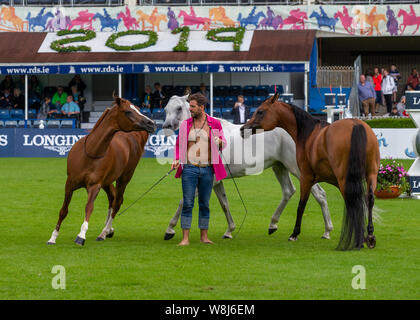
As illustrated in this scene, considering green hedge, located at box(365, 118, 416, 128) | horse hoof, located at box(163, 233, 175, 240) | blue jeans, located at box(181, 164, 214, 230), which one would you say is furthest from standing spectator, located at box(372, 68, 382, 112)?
blue jeans, located at box(181, 164, 214, 230)

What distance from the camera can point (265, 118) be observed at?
1242 centimetres

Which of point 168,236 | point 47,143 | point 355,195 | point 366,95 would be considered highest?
point 355,195

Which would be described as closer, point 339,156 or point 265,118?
point 339,156

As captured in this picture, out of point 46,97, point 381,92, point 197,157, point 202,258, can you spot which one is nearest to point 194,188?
point 197,157

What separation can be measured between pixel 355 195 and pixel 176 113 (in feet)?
10.6

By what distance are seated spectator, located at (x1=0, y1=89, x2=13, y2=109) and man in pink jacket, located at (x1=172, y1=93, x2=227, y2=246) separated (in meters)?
25.9

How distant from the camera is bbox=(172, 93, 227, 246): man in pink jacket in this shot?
11.7 meters

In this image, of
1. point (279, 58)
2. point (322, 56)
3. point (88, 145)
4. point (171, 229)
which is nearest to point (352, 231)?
point (171, 229)

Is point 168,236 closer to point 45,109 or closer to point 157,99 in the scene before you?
point 157,99

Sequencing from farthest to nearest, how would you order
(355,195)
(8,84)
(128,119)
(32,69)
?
(8,84), (32,69), (128,119), (355,195)

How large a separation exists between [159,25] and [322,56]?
28.9 feet

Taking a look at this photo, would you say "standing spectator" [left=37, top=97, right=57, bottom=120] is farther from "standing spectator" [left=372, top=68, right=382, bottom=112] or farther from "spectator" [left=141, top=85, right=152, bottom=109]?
"standing spectator" [left=372, top=68, right=382, bottom=112]

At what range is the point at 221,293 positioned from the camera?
8.35 metres

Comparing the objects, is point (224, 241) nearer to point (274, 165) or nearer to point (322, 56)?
point (274, 165)
